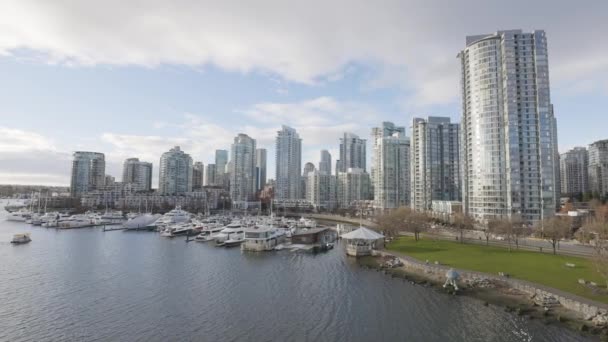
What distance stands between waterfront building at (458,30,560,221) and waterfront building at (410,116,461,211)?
51.8 m

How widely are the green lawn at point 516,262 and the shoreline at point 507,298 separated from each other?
365 centimetres

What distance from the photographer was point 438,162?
170625 millimetres

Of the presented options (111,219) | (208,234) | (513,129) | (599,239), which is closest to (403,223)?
(599,239)

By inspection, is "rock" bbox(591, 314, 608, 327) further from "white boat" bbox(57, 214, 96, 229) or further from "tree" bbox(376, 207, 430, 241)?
"white boat" bbox(57, 214, 96, 229)

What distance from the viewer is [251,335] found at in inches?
1268

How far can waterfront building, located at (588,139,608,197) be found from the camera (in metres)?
176

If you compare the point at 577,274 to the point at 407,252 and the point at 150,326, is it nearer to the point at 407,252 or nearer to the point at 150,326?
the point at 407,252

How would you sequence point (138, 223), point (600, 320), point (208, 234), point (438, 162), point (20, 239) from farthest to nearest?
point (438, 162) → point (138, 223) → point (208, 234) → point (20, 239) → point (600, 320)

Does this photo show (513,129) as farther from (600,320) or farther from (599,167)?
(599,167)

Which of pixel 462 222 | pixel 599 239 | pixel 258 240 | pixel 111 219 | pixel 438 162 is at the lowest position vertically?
pixel 111 219

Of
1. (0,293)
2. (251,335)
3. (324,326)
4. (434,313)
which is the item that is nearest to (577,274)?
(434,313)

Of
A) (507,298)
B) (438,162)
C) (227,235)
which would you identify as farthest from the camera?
(438,162)

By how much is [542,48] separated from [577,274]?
92.1 meters

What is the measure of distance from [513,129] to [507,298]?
8515cm
